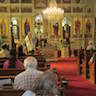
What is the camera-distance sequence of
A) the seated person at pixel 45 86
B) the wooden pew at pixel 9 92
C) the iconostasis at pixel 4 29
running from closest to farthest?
the seated person at pixel 45 86 < the wooden pew at pixel 9 92 < the iconostasis at pixel 4 29

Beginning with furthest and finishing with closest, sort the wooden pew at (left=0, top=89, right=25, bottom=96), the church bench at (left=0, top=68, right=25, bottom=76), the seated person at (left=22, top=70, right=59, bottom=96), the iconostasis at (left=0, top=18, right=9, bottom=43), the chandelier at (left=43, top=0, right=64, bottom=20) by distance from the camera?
the iconostasis at (left=0, top=18, right=9, bottom=43) < the chandelier at (left=43, top=0, right=64, bottom=20) < the church bench at (left=0, top=68, right=25, bottom=76) < the wooden pew at (left=0, top=89, right=25, bottom=96) < the seated person at (left=22, top=70, right=59, bottom=96)

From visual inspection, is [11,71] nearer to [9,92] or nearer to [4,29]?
[9,92]

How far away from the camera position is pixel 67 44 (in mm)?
24281

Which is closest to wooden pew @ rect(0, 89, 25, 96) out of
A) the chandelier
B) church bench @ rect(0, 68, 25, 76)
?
church bench @ rect(0, 68, 25, 76)

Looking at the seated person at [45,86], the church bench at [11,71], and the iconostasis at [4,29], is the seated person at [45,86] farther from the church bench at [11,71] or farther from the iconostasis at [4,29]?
the iconostasis at [4,29]

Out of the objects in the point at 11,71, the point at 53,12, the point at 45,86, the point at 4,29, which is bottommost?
the point at 11,71

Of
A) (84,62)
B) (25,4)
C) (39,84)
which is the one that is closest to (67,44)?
(25,4)

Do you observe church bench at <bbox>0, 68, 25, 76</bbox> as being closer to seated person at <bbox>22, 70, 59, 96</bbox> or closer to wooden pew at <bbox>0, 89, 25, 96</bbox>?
wooden pew at <bbox>0, 89, 25, 96</bbox>

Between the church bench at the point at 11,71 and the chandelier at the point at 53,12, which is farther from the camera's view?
the chandelier at the point at 53,12

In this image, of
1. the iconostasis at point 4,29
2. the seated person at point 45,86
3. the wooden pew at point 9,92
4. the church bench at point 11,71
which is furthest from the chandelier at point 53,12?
the seated person at point 45,86

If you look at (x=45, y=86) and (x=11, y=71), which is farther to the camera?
(x=11, y=71)

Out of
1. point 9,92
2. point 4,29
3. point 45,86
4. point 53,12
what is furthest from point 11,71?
point 4,29

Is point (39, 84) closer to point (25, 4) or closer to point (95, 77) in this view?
point (95, 77)

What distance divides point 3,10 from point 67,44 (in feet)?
20.1
